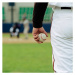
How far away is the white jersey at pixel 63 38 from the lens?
180cm

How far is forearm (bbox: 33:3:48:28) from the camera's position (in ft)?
6.23

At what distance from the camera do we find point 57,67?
6.30 ft

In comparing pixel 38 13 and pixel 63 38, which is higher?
pixel 38 13

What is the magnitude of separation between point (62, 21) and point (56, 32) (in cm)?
11

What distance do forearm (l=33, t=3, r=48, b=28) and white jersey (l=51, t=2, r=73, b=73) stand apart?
114mm

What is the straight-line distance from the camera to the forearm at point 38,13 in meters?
1.90

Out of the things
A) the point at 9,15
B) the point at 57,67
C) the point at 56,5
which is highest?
the point at 56,5

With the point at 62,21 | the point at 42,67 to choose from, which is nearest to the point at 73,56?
the point at 62,21

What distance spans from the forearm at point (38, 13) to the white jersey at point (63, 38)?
0.11 metres

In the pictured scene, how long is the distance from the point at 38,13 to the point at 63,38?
1.10 feet

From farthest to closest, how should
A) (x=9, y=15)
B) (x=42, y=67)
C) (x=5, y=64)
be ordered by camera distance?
(x=9, y=15), (x=5, y=64), (x=42, y=67)

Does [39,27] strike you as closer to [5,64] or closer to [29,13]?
[5,64]

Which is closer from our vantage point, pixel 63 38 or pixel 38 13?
pixel 63 38

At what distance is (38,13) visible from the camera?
1.97m
